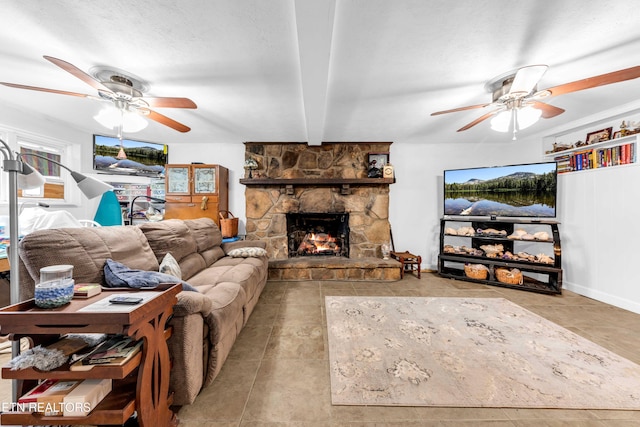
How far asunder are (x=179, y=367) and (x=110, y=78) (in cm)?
220

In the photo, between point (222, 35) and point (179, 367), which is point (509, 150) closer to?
point (222, 35)

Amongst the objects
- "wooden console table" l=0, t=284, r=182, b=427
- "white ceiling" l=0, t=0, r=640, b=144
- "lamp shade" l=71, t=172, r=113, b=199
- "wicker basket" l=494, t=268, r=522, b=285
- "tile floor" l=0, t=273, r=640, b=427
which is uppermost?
"white ceiling" l=0, t=0, r=640, b=144

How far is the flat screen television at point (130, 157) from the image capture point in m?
3.55

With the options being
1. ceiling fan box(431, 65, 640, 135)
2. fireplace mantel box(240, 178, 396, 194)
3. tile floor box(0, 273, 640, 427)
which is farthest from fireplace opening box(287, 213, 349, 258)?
ceiling fan box(431, 65, 640, 135)

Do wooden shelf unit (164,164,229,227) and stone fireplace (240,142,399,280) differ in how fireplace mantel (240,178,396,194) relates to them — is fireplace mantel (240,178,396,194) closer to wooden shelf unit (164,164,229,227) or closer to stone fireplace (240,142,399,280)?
stone fireplace (240,142,399,280)

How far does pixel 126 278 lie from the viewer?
136 cm

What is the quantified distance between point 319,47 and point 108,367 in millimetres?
1837

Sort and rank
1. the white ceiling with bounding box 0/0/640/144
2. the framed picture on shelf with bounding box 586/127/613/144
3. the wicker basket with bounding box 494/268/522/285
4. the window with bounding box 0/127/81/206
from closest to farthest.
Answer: the white ceiling with bounding box 0/0/640/144
the window with bounding box 0/127/81/206
the framed picture on shelf with bounding box 586/127/613/144
the wicker basket with bounding box 494/268/522/285

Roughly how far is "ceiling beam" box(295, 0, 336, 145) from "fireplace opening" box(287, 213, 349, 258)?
2.19m

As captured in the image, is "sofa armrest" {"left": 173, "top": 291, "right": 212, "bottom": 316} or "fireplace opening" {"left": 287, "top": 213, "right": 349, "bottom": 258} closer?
"sofa armrest" {"left": 173, "top": 291, "right": 212, "bottom": 316}

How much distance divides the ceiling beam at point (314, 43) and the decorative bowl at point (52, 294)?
5.30 ft

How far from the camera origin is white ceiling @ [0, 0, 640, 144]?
1276 millimetres

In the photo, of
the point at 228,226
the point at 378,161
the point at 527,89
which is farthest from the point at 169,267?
the point at 378,161

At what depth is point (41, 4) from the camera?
125cm
